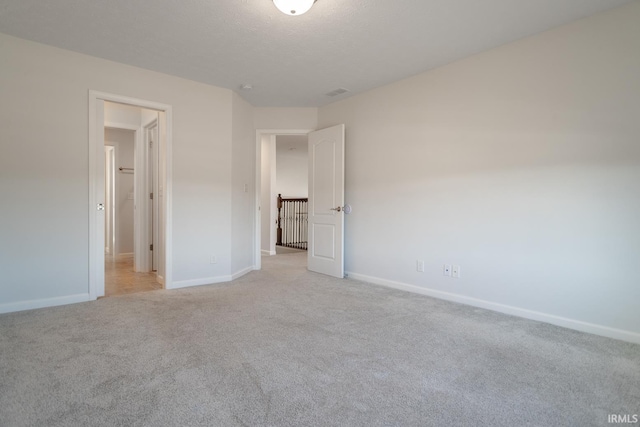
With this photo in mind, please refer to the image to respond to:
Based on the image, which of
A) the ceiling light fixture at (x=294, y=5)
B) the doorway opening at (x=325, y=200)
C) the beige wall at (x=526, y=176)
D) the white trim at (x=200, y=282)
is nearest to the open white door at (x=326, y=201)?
the doorway opening at (x=325, y=200)

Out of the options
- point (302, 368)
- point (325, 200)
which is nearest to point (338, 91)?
point (325, 200)

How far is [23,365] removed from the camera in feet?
6.60

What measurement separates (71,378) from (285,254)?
5201 mm

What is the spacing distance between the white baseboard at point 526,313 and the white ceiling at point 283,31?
242cm

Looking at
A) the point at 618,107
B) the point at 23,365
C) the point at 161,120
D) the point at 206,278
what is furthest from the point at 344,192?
the point at 23,365

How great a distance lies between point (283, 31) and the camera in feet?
9.46

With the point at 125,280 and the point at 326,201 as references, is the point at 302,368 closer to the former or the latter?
the point at 326,201

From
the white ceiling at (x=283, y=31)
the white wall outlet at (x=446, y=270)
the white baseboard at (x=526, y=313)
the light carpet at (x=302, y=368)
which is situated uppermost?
the white ceiling at (x=283, y=31)

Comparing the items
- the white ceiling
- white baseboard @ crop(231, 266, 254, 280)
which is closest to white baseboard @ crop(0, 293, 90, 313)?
white baseboard @ crop(231, 266, 254, 280)

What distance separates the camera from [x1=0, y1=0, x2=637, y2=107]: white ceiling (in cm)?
251

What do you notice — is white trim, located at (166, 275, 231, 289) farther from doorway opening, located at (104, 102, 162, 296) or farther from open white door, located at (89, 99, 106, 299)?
open white door, located at (89, 99, 106, 299)

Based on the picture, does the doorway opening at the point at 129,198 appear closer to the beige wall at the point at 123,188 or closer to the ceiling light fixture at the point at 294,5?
the beige wall at the point at 123,188

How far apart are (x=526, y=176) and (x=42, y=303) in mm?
4579

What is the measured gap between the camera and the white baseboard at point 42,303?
3004mm
